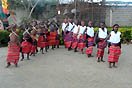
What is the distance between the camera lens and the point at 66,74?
5.46 meters

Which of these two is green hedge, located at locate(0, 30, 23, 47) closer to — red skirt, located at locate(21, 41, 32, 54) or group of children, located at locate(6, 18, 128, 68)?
group of children, located at locate(6, 18, 128, 68)

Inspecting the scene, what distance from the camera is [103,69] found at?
5.95 metres

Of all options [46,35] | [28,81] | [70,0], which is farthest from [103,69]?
[70,0]

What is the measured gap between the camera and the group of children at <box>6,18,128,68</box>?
6043 millimetres

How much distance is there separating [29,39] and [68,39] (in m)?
2.66

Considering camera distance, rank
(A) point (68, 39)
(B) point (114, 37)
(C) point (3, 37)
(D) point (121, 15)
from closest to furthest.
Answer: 1. (B) point (114, 37)
2. (A) point (68, 39)
3. (C) point (3, 37)
4. (D) point (121, 15)

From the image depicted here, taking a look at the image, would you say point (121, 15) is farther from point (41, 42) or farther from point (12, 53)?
point (12, 53)

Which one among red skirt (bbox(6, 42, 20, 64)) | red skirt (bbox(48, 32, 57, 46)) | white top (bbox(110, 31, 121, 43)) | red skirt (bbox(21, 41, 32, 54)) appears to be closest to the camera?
white top (bbox(110, 31, 121, 43))

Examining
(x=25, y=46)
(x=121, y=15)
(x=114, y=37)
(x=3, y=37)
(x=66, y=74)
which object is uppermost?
(x=121, y=15)

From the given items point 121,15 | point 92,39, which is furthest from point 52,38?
point 121,15

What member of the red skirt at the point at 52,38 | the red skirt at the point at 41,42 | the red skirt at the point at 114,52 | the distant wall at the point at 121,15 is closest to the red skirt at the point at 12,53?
the red skirt at the point at 41,42

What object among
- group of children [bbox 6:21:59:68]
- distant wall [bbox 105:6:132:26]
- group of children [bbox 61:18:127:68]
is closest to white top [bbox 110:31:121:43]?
group of children [bbox 61:18:127:68]

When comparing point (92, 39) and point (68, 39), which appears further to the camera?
point (68, 39)

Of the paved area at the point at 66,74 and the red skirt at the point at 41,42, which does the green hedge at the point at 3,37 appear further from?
the paved area at the point at 66,74
